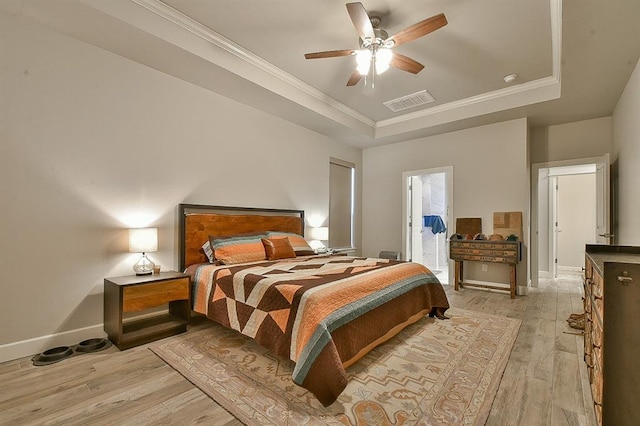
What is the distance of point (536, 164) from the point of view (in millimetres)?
4906

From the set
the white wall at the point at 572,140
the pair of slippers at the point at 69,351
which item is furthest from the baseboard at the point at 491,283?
the pair of slippers at the point at 69,351

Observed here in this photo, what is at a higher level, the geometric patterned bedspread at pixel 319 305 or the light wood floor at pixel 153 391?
the geometric patterned bedspread at pixel 319 305

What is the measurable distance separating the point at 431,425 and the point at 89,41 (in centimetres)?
399

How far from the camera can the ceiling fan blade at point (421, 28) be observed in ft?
7.23

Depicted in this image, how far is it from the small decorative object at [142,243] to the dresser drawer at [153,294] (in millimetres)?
319

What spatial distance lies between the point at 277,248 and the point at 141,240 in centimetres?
143

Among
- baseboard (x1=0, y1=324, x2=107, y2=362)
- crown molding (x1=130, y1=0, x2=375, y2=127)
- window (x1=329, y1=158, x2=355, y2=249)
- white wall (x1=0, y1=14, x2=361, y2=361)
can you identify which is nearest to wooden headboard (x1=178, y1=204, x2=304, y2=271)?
white wall (x1=0, y1=14, x2=361, y2=361)

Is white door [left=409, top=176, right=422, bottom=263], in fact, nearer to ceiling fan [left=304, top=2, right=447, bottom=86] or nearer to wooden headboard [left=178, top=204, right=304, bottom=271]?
wooden headboard [left=178, top=204, right=304, bottom=271]

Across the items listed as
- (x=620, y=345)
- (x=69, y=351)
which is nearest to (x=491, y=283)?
(x=620, y=345)

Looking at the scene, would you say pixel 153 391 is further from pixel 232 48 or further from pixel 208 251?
pixel 232 48

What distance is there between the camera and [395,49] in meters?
3.20

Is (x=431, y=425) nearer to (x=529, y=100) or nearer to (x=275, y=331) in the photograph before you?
(x=275, y=331)

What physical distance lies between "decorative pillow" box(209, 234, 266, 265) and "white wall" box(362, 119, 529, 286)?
10.3 feet

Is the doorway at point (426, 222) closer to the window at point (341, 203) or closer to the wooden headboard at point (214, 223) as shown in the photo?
the window at point (341, 203)
